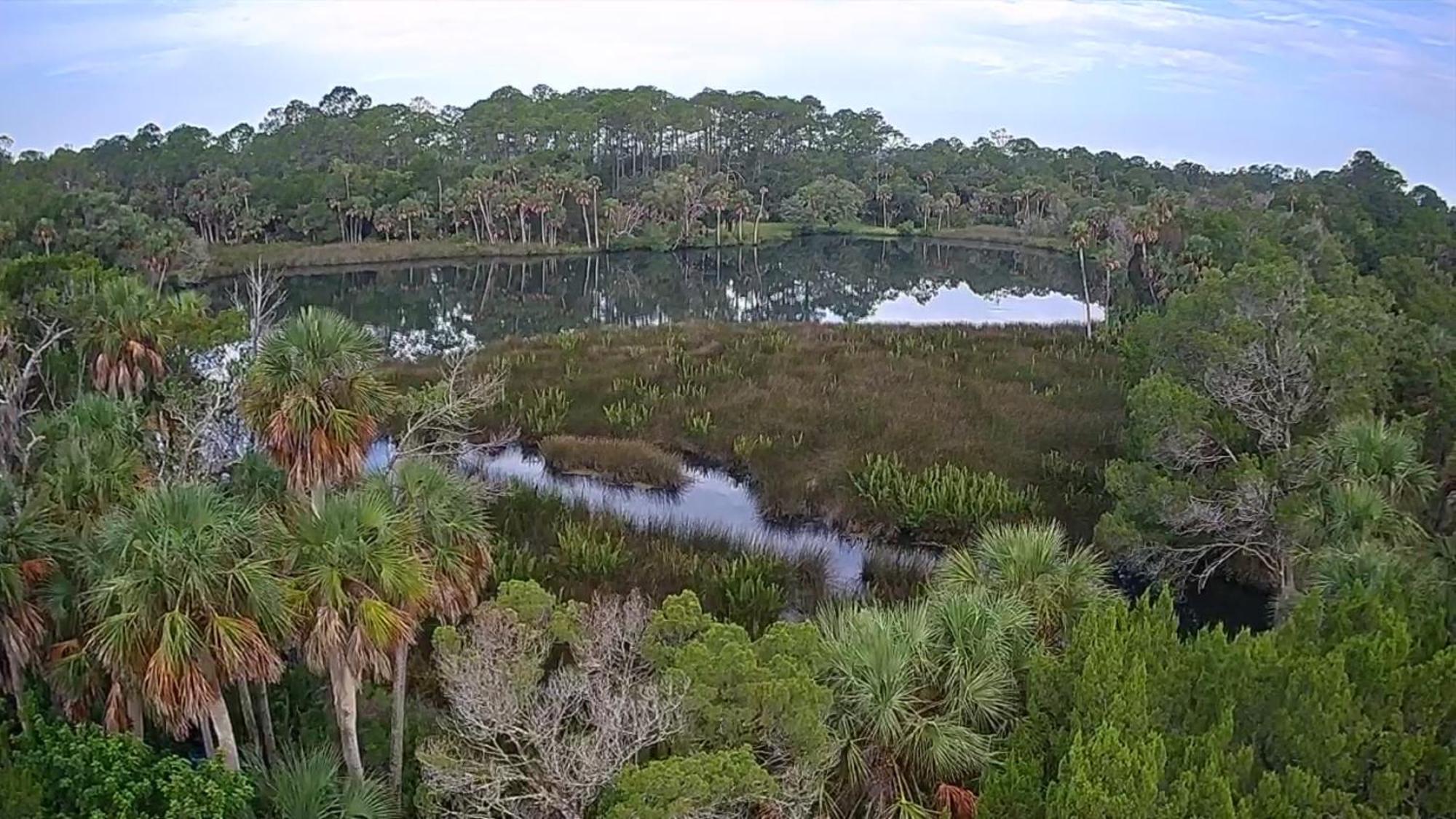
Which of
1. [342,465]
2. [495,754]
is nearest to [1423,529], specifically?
[495,754]

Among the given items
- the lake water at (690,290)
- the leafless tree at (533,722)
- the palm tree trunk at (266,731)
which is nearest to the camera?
the leafless tree at (533,722)

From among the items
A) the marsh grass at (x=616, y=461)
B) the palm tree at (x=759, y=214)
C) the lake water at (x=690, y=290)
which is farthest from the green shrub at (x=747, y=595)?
the palm tree at (x=759, y=214)

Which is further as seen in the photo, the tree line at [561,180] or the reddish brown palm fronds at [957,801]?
the tree line at [561,180]

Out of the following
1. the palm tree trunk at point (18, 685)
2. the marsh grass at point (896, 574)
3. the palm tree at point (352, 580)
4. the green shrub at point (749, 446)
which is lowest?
the marsh grass at point (896, 574)

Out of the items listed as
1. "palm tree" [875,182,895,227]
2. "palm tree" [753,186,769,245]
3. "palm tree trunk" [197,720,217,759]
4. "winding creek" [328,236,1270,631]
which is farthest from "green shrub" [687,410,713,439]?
"palm tree" [875,182,895,227]

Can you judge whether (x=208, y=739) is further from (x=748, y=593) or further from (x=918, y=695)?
(x=748, y=593)

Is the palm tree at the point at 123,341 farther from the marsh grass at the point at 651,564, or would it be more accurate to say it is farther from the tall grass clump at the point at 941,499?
the tall grass clump at the point at 941,499
